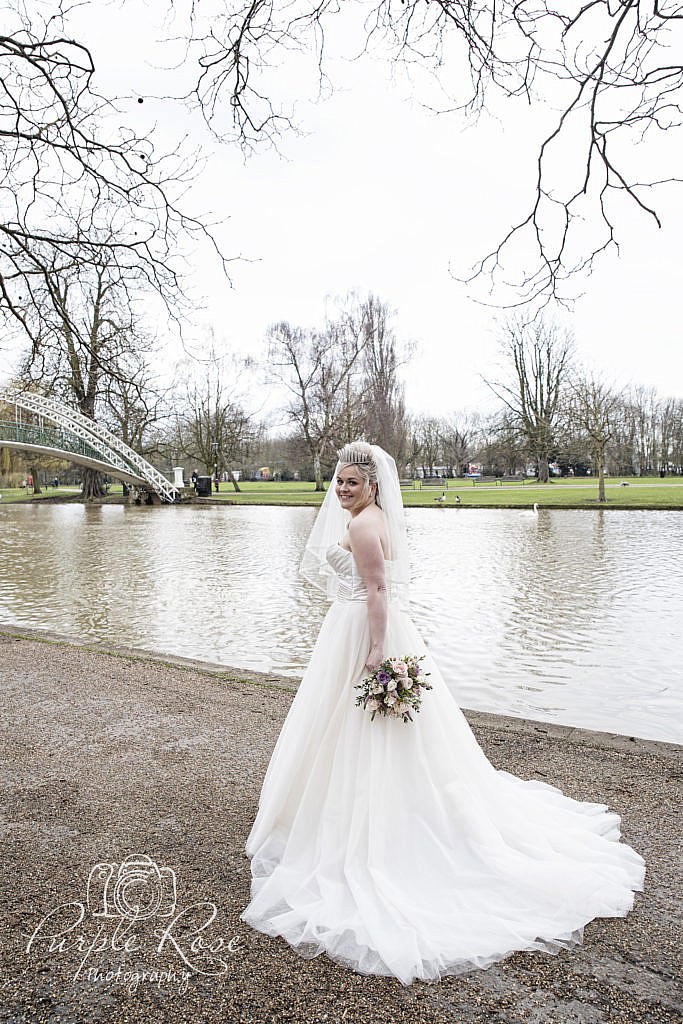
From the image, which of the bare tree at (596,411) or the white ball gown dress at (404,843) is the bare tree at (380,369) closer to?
the bare tree at (596,411)

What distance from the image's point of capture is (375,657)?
3.26 meters

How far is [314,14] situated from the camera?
4586 millimetres

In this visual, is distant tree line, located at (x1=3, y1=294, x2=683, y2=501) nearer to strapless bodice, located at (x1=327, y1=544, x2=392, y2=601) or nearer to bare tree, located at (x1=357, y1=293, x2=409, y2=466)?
bare tree, located at (x1=357, y1=293, x2=409, y2=466)

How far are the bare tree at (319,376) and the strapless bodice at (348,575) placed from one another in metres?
38.4

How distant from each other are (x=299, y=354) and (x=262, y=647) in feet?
126

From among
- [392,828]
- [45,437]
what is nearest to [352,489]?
[392,828]

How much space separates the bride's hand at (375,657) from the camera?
325 centimetres

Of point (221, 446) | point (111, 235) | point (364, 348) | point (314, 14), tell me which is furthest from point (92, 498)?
point (314, 14)

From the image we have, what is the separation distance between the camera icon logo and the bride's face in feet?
5.81

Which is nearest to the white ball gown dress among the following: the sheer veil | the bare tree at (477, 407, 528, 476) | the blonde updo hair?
the sheer veil

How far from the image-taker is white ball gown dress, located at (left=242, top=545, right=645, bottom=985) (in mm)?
2621

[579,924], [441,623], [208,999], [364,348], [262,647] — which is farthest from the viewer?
[364,348]

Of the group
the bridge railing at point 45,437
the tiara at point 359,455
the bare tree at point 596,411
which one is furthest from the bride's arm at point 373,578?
the bridge railing at point 45,437

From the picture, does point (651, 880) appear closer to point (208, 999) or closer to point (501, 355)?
point (208, 999)
